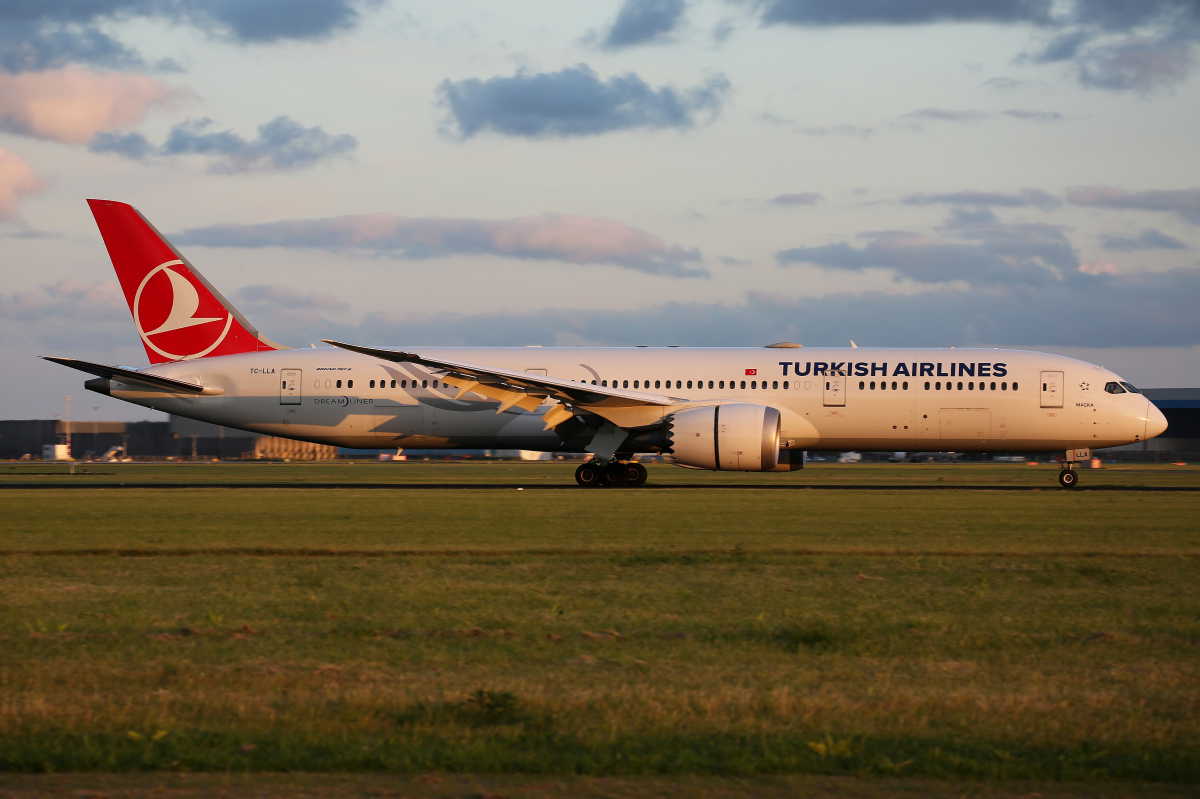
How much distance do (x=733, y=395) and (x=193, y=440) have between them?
73.9 meters

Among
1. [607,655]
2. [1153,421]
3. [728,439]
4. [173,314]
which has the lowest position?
[607,655]

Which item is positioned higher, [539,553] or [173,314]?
[173,314]

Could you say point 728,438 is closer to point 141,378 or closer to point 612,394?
point 612,394

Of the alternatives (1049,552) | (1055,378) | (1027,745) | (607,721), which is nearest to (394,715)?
(607,721)

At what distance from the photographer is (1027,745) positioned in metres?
5.14

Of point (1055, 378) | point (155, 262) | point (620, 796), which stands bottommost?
point (620, 796)

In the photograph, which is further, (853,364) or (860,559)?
(853,364)

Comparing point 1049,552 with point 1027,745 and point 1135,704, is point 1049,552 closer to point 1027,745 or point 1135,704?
point 1135,704

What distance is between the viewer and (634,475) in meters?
29.2

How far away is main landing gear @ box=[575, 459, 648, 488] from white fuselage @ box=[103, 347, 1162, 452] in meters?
1.11

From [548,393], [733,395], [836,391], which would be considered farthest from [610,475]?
[836,391]

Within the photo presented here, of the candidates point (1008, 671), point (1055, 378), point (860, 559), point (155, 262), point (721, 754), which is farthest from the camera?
point (155, 262)

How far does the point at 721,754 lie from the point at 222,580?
22.1ft

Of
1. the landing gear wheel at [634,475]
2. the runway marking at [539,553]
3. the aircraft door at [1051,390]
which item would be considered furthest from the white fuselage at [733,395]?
the runway marking at [539,553]
